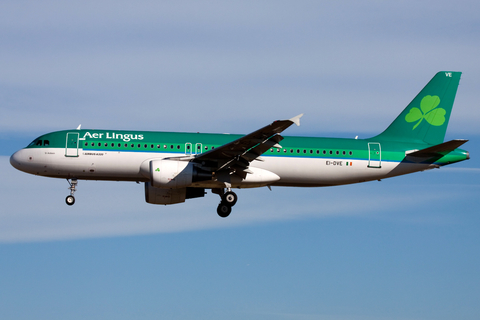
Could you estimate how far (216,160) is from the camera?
111 ft

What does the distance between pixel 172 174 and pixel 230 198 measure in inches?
168

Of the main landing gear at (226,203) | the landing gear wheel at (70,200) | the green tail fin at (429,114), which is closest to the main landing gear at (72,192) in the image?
the landing gear wheel at (70,200)

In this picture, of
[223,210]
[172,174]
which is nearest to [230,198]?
[223,210]

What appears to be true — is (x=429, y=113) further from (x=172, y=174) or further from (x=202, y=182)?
(x=172, y=174)

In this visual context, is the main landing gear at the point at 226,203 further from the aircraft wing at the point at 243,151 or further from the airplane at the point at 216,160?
the aircraft wing at the point at 243,151

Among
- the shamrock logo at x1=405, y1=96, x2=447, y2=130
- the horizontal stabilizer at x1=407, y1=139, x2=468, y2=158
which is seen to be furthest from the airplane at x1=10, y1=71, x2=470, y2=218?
the shamrock logo at x1=405, y1=96, x2=447, y2=130

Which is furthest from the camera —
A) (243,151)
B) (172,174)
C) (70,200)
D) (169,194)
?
(169,194)

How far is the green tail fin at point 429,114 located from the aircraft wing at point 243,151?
931 centimetres

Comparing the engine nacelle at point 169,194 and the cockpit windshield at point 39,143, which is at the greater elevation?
the cockpit windshield at point 39,143

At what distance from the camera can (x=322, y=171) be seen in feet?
118

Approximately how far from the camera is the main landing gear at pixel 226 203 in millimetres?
35906

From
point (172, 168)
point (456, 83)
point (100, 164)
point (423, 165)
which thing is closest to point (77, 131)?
point (100, 164)

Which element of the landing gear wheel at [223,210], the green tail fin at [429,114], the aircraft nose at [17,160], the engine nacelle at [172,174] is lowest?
the landing gear wheel at [223,210]

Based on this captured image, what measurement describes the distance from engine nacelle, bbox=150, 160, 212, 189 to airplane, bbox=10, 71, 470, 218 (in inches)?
2.0
